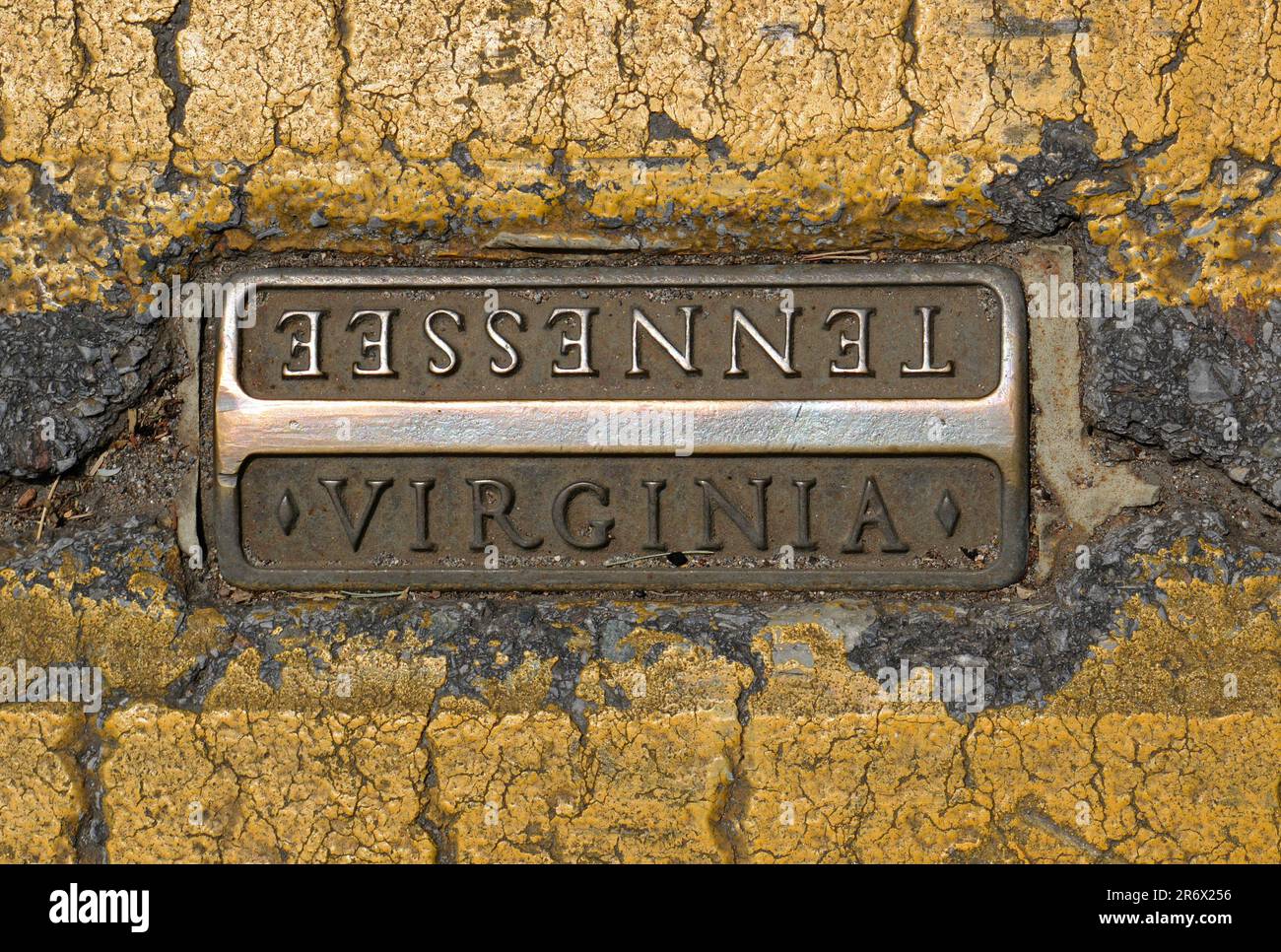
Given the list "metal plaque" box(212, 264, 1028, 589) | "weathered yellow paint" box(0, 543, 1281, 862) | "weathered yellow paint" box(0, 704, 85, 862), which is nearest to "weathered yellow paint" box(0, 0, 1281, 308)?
"metal plaque" box(212, 264, 1028, 589)

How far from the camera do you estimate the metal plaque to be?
6.22 ft

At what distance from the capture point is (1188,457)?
73.9 inches

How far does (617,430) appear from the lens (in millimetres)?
1912

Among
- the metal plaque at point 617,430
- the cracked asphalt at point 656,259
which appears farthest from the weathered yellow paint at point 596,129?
the metal plaque at point 617,430

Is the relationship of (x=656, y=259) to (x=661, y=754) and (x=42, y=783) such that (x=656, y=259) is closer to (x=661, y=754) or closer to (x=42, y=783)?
(x=661, y=754)

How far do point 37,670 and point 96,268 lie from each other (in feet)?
2.49

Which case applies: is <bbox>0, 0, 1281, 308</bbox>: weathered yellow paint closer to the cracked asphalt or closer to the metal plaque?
the cracked asphalt

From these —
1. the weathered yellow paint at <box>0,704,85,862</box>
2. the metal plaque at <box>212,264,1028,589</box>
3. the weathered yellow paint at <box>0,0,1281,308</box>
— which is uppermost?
the weathered yellow paint at <box>0,0,1281,308</box>

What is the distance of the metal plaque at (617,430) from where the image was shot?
74.6 inches

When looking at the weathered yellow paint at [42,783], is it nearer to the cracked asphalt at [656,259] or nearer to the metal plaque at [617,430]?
the cracked asphalt at [656,259]

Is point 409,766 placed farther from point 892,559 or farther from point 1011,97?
point 1011,97

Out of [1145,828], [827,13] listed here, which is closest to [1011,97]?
[827,13]

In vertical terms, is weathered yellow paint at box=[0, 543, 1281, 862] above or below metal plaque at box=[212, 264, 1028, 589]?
below

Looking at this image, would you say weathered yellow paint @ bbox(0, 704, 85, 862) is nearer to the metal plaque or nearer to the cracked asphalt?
the cracked asphalt
